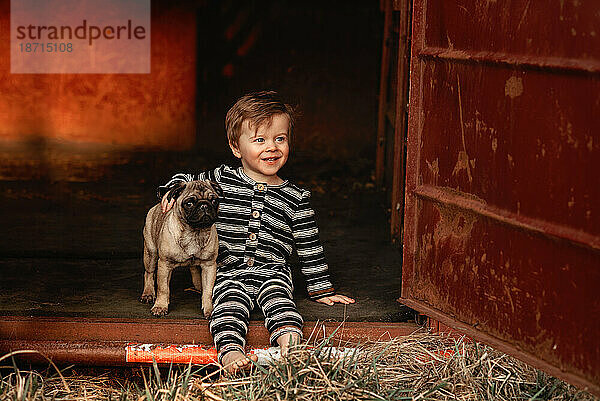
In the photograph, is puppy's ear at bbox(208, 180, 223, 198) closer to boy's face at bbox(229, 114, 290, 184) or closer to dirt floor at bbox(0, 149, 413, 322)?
boy's face at bbox(229, 114, 290, 184)

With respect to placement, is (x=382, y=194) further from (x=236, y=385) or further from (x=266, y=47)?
(x=236, y=385)

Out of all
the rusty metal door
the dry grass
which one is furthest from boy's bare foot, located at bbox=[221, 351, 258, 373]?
the rusty metal door

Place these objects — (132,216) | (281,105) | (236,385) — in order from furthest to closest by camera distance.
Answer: (132,216) < (281,105) < (236,385)

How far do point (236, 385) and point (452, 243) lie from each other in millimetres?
1154

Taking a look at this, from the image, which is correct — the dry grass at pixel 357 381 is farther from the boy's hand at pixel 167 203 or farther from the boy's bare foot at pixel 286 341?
the boy's hand at pixel 167 203

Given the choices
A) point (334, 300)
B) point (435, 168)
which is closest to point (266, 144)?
point (435, 168)

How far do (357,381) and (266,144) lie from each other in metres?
1.24

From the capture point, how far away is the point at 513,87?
341cm

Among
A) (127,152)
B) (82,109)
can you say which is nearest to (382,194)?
(127,152)

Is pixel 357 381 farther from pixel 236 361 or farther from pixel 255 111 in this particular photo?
pixel 255 111

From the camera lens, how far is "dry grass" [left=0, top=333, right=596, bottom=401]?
11.2 feet

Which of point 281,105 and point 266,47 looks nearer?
point 281,105

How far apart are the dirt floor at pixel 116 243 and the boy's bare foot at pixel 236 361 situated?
1.35 ft

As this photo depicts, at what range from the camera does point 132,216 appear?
6.59 m
